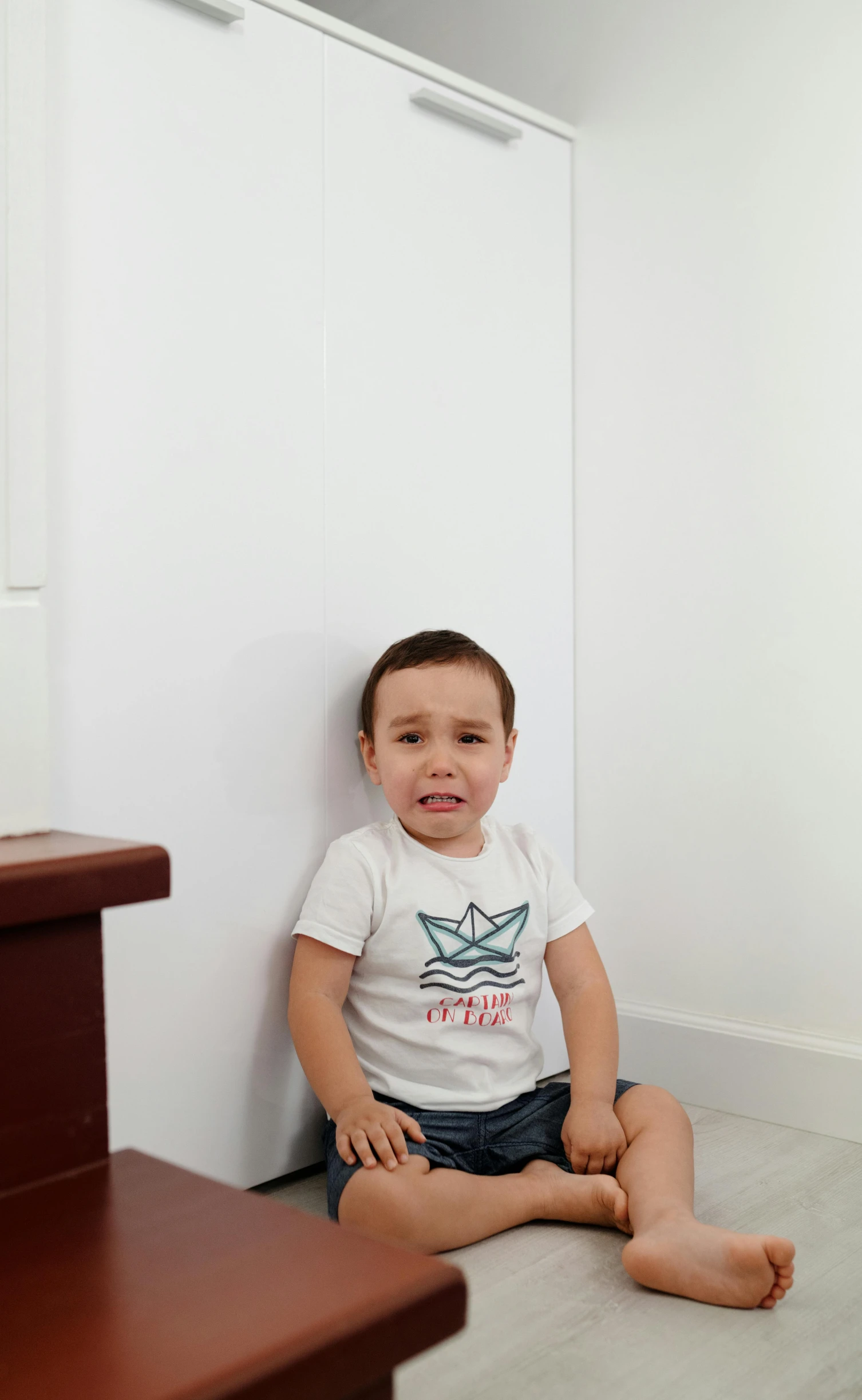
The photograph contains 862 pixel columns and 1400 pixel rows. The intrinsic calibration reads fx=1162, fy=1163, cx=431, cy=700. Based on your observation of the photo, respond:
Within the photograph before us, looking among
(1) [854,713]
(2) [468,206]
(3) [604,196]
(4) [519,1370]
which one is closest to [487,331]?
(2) [468,206]

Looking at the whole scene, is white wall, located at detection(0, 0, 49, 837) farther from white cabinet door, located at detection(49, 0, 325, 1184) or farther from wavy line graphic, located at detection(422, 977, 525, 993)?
wavy line graphic, located at detection(422, 977, 525, 993)

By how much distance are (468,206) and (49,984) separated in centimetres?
128

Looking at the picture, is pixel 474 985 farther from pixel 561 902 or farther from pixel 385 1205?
pixel 385 1205

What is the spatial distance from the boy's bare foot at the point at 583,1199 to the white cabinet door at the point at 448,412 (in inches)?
17.0

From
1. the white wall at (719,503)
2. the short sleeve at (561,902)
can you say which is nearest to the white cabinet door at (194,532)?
the short sleeve at (561,902)

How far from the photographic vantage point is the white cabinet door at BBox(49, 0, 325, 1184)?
1.12 m

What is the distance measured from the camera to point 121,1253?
1.51ft

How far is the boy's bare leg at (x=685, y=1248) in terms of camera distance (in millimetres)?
956

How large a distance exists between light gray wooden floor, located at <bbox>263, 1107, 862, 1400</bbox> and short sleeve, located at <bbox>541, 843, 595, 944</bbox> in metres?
0.32

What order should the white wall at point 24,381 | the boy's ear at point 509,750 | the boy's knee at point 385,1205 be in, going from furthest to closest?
1. the boy's ear at point 509,750
2. the boy's knee at point 385,1205
3. the white wall at point 24,381

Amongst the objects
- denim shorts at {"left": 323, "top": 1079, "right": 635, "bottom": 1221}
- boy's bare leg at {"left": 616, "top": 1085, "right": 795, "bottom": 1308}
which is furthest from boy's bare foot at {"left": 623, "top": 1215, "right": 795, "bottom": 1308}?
denim shorts at {"left": 323, "top": 1079, "right": 635, "bottom": 1221}

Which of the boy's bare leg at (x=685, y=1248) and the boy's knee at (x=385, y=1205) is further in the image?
the boy's knee at (x=385, y=1205)

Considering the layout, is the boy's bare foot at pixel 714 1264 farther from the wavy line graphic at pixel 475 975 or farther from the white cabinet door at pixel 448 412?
the white cabinet door at pixel 448 412

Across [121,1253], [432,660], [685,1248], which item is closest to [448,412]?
[432,660]
